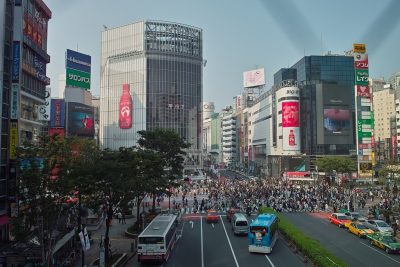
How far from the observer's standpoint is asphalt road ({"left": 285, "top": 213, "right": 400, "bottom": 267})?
2437 centimetres

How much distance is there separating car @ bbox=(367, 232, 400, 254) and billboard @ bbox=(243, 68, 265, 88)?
109m

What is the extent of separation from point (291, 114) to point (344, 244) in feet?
227

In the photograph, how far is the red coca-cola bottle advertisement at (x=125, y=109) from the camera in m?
107

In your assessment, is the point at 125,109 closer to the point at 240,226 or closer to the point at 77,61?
the point at 77,61

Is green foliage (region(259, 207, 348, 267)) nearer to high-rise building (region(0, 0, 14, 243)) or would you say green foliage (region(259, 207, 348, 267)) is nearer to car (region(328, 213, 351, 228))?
car (region(328, 213, 351, 228))

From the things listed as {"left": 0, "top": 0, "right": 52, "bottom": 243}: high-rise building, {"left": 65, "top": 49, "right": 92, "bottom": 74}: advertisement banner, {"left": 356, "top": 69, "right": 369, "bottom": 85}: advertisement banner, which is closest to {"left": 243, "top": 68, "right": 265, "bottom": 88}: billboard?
{"left": 356, "top": 69, "right": 369, "bottom": 85}: advertisement banner

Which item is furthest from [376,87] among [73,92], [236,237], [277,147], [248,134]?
[236,237]

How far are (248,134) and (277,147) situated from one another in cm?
4356

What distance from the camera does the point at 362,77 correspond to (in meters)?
70.5

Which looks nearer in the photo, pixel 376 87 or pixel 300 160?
pixel 300 160

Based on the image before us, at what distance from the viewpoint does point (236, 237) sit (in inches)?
1264

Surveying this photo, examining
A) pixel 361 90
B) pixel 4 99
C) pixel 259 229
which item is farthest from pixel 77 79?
pixel 361 90

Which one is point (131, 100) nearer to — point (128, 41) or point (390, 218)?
point (128, 41)

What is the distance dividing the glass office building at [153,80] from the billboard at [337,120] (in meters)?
34.4
